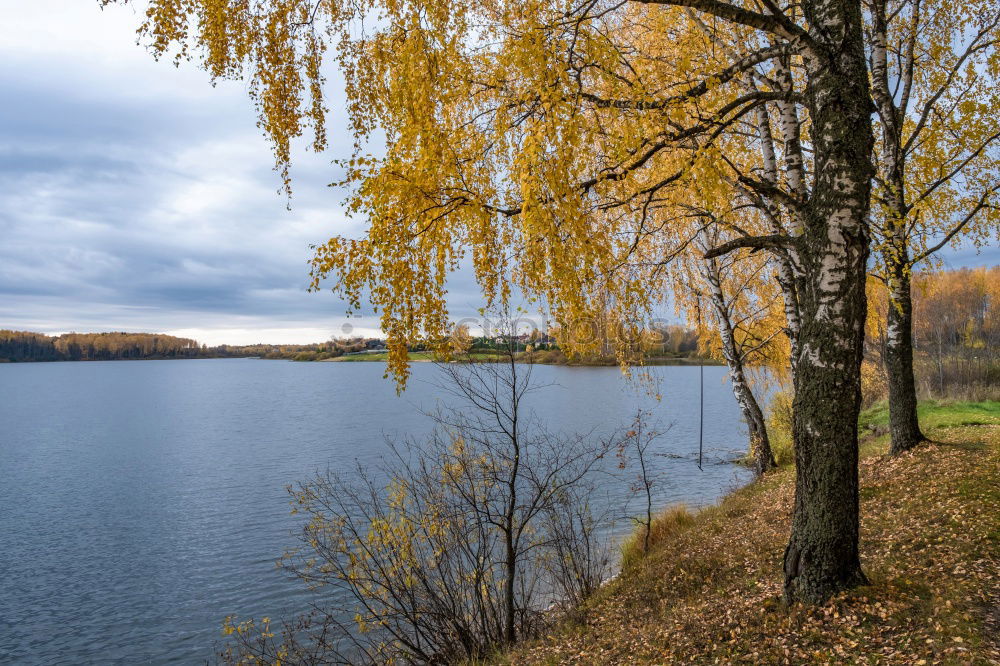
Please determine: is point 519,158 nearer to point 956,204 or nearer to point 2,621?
point 956,204

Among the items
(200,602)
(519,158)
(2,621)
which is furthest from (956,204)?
(2,621)

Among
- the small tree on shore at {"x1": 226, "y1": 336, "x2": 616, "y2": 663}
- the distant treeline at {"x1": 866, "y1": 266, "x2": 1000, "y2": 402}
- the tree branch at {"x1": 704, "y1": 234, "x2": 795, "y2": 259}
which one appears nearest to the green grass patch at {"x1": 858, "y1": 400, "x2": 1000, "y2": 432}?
the distant treeline at {"x1": 866, "y1": 266, "x2": 1000, "y2": 402}

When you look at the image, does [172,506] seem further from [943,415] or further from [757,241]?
[943,415]

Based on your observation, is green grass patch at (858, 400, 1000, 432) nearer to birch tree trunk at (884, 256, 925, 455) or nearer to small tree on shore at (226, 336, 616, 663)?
birch tree trunk at (884, 256, 925, 455)

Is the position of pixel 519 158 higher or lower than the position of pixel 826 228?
higher

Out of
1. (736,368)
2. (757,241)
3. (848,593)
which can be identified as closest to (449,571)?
(848,593)

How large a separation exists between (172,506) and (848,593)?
19.5 metres

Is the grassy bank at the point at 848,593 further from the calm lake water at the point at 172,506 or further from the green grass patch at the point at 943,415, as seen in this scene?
the green grass patch at the point at 943,415

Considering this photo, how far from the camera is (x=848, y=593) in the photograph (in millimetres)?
4648

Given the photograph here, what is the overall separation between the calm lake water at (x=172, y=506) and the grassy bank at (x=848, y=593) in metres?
4.15

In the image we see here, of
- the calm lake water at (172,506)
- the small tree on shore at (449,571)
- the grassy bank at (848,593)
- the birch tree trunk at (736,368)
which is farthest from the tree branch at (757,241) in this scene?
the birch tree trunk at (736,368)

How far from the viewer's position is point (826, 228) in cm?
452

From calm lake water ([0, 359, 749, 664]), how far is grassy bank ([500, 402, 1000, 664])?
4.15 m

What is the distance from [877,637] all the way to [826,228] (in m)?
3.06
